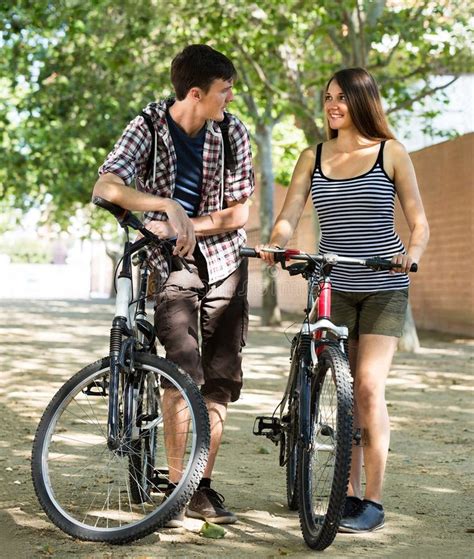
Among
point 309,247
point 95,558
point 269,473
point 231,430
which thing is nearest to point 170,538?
point 95,558

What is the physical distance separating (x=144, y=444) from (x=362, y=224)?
4.34ft

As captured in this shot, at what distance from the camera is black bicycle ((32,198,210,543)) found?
16.1 ft

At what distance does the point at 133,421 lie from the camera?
5.07m

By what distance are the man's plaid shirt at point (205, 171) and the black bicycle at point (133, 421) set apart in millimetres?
190

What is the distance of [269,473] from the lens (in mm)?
7066

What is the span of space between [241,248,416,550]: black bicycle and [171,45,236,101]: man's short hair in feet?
2.40

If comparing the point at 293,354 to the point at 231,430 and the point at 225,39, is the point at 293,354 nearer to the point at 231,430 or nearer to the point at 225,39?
the point at 231,430

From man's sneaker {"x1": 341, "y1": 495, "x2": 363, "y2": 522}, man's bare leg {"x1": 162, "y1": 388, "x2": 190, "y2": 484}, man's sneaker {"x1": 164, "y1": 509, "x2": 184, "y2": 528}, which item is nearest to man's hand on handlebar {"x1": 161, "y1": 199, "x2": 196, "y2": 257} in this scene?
man's bare leg {"x1": 162, "y1": 388, "x2": 190, "y2": 484}

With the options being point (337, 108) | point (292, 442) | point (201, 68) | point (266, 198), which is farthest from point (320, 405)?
point (266, 198)

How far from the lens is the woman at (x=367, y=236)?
5434 mm

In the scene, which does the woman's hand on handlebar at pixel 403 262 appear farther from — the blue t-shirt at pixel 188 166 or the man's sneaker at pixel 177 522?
the man's sneaker at pixel 177 522

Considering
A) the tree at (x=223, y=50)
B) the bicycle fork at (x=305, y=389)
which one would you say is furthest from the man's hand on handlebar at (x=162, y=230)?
the tree at (x=223, y=50)

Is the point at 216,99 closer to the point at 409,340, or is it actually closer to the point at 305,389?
the point at 305,389

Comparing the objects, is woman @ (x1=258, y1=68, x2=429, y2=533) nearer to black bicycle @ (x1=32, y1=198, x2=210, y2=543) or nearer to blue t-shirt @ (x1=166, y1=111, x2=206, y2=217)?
blue t-shirt @ (x1=166, y1=111, x2=206, y2=217)
